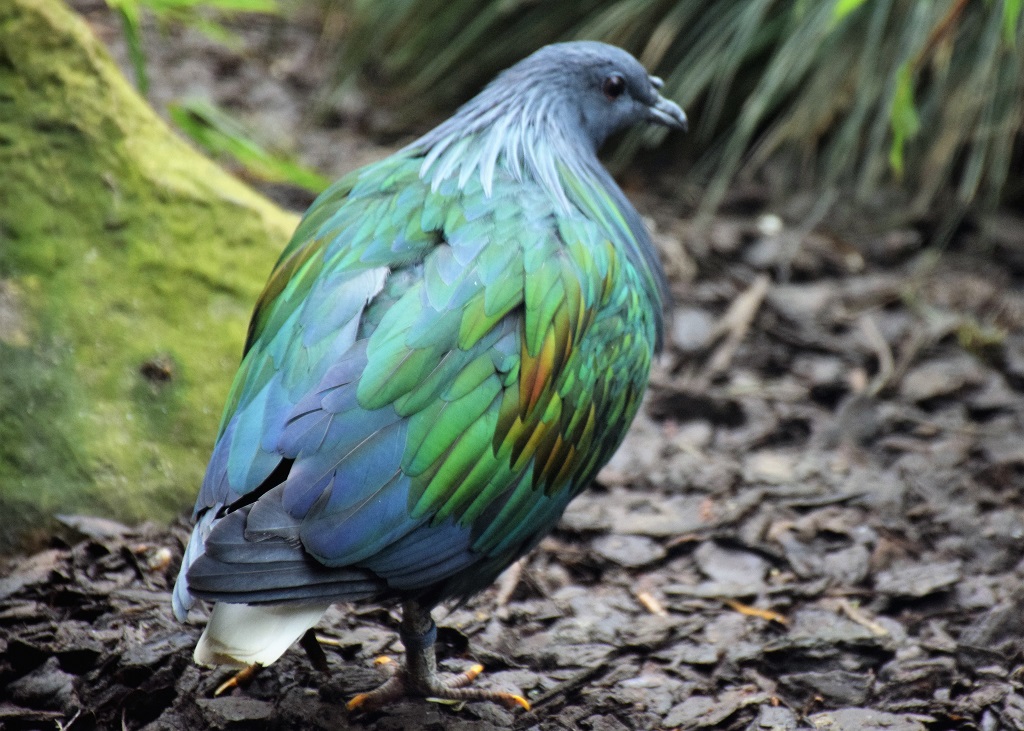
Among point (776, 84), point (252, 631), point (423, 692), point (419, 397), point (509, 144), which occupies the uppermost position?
point (776, 84)

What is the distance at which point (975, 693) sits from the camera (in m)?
3.11

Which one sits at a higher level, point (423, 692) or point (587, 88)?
point (587, 88)

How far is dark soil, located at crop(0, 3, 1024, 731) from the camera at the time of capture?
3035 millimetres

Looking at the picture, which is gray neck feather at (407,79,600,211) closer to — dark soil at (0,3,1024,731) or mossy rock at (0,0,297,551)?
mossy rock at (0,0,297,551)

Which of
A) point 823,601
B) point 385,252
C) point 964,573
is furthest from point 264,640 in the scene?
point 964,573

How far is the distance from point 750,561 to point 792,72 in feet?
8.48

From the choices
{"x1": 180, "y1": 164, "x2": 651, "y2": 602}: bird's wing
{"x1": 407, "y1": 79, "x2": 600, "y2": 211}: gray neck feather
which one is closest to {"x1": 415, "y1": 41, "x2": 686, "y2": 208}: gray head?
{"x1": 407, "y1": 79, "x2": 600, "y2": 211}: gray neck feather

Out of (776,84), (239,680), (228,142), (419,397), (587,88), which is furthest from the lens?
(776,84)

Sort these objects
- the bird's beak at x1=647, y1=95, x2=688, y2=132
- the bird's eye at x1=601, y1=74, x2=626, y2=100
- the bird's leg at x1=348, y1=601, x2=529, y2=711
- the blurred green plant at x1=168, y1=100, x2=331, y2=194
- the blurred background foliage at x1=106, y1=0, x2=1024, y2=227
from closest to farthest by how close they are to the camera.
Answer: the bird's leg at x1=348, y1=601, x2=529, y2=711
the bird's eye at x1=601, y1=74, x2=626, y2=100
the bird's beak at x1=647, y1=95, x2=688, y2=132
the blurred green plant at x1=168, y1=100, x2=331, y2=194
the blurred background foliage at x1=106, y1=0, x2=1024, y2=227

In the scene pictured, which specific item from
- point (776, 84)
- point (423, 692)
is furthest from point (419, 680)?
point (776, 84)

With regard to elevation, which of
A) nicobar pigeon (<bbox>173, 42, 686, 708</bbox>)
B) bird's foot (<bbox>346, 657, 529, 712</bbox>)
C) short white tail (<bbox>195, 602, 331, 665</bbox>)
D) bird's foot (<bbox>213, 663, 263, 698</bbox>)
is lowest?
bird's foot (<bbox>346, 657, 529, 712</bbox>)

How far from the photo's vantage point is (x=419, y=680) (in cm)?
304

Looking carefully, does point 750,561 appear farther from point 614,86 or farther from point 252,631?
point 252,631

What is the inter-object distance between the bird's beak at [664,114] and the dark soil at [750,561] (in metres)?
1.11
